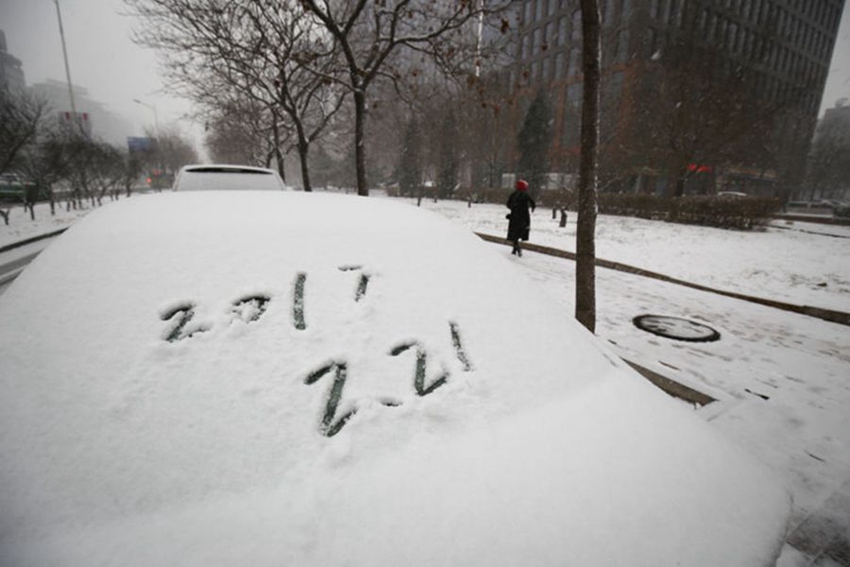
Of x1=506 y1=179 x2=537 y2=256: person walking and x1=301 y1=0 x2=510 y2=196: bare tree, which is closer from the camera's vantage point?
x1=506 y1=179 x2=537 y2=256: person walking

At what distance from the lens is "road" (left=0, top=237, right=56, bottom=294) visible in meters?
6.07

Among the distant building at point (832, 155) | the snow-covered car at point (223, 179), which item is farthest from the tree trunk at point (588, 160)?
the distant building at point (832, 155)

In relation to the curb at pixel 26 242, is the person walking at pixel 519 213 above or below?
above

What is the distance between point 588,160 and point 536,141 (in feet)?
99.7

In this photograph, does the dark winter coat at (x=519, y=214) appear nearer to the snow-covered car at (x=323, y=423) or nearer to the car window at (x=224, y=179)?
the car window at (x=224, y=179)

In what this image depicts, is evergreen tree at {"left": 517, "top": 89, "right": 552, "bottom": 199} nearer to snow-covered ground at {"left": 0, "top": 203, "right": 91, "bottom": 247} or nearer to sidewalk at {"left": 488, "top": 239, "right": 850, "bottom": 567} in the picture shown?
sidewalk at {"left": 488, "top": 239, "right": 850, "bottom": 567}

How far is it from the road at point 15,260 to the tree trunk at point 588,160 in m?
7.49

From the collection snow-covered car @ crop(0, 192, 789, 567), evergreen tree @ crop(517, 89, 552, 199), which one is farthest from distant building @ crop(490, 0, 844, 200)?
snow-covered car @ crop(0, 192, 789, 567)

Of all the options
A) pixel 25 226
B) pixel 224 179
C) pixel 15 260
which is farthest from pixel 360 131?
pixel 25 226

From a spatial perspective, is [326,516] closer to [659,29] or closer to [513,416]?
[513,416]

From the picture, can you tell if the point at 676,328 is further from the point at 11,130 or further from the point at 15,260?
the point at 11,130

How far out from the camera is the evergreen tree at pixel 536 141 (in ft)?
104

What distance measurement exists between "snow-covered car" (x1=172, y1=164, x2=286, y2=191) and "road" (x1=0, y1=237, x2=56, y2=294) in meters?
3.07

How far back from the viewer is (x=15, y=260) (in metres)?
7.62
